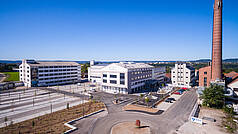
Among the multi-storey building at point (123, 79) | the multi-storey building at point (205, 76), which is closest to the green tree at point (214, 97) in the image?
the multi-storey building at point (205, 76)

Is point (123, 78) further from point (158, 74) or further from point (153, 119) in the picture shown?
point (158, 74)

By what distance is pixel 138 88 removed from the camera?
69.4 m

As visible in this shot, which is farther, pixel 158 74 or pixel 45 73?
pixel 158 74

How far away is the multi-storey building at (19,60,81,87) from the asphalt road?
60059 mm

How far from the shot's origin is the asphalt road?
96.3 feet

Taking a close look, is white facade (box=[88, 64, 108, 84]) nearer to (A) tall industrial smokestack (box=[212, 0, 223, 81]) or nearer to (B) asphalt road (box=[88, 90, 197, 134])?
(B) asphalt road (box=[88, 90, 197, 134])

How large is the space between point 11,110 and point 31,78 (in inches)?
1731

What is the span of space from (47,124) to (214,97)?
4576 cm

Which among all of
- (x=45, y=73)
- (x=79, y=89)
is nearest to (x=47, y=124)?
(x=79, y=89)

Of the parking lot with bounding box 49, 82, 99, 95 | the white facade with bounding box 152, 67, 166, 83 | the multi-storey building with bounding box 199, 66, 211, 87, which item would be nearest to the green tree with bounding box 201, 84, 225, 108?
the multi-storey building with bounding box 199, 66, 211, 87

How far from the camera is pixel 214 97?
42.0 metres

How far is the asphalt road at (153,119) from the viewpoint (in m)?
29.4

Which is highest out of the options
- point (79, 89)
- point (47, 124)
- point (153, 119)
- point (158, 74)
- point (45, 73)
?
point (45, 73)

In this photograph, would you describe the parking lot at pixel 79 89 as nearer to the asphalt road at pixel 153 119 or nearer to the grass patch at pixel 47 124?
the grass patch at pixel 47 124
